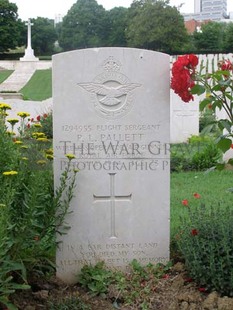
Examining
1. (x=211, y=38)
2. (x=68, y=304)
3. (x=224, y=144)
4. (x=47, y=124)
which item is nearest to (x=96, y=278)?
(x=68, y=304)

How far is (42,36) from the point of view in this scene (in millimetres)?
67938

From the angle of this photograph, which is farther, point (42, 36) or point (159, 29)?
point (42, 36)

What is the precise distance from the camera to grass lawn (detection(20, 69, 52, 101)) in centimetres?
2895

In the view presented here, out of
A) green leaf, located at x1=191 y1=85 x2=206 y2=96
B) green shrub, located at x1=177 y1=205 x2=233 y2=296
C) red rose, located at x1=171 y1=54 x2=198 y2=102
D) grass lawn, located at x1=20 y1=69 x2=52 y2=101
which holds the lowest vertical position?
green shrub, located at x1=177 y1=205 x2=233 y2=296

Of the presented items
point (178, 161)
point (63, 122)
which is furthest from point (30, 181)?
point (178, 161)

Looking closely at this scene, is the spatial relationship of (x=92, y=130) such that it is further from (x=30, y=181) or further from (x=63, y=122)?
(x=30, y=181)

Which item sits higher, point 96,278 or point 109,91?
point 109,91

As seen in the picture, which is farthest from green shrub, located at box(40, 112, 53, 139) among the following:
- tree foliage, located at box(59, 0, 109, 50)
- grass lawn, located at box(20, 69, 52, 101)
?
tree foliage, located at box(59, 0, 109, 50)

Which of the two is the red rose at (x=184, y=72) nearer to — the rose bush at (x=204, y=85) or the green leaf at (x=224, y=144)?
the rose bush at (x=204, y=85)

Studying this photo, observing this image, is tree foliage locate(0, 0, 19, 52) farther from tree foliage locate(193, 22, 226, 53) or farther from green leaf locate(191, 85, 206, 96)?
green leaf locate(191, 85, 206, 96)

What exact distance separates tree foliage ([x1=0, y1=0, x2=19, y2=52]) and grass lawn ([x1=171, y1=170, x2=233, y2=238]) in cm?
5832

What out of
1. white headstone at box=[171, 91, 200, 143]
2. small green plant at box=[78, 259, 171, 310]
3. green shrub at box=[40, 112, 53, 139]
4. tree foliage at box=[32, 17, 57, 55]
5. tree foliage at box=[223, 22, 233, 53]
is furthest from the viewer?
tree foliage at box=[32, 17, 57, 55]

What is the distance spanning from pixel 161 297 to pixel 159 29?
161 feet

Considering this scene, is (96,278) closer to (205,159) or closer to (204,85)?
(204,85)
